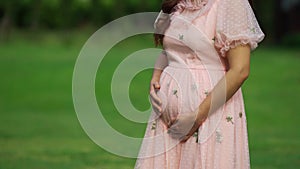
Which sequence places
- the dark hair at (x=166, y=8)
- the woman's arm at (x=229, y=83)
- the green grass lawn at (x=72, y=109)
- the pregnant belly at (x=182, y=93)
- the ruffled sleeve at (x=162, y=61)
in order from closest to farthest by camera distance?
the woman's arm at (x=229, y=83), the pregnant belly at (x=182, y=93), the dark hair at (x=166, y=8), the ruffled sleeve at (x=162, y=61), the green grass lawn at (x=72, y=109)

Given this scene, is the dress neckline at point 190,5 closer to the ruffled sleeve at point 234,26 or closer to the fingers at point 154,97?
the ruffled sleeve at point 234,26

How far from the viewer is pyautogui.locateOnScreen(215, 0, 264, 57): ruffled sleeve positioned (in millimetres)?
4141

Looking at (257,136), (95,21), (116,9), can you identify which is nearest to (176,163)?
(257,136)

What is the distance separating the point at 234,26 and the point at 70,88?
699 inches

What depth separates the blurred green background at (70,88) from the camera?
10461 millimetres

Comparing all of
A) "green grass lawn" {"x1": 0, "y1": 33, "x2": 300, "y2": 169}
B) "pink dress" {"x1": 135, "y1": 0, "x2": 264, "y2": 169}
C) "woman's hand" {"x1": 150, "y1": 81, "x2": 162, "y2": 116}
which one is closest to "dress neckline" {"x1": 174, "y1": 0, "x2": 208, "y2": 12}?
"pink dress" {"x1": 135, "y1": 0, "x2": 264, "y2": 169}

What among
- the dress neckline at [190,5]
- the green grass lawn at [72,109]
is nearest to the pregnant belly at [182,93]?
the dress neckline at [190,5]

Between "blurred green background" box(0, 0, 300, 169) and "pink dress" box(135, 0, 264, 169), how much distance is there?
15.5 ft

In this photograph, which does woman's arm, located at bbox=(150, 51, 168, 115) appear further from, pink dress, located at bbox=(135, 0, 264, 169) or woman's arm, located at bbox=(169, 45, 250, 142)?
woman's arm, located at bbox=(169, 45, 250, 142)

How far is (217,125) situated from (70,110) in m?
14.1

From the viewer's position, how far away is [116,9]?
130 ft

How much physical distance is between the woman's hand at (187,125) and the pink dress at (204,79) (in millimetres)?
30

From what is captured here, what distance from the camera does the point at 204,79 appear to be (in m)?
4.27

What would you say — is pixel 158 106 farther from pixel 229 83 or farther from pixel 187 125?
pixel 229 83
